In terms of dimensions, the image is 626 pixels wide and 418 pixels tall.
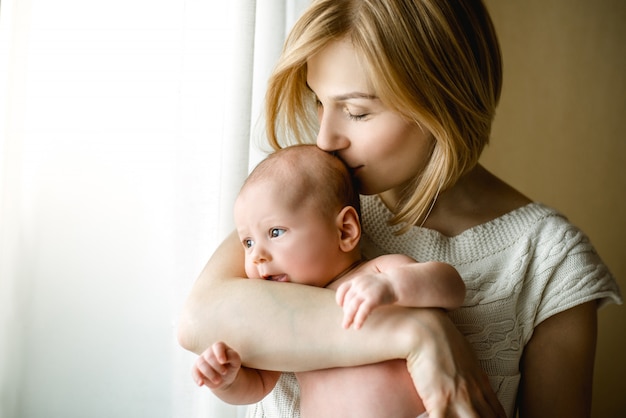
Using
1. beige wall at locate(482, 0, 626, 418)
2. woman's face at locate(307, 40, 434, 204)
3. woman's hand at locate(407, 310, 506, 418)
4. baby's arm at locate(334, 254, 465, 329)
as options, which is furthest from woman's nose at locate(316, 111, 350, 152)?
beige wall at locate(482, 0, 626, 418)

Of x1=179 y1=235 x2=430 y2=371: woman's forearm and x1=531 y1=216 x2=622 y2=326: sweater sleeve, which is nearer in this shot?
x1=179 y1=235 x2=430 y2=371: woman's forearm

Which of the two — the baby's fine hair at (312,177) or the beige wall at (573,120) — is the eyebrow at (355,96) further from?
the beige wall at (573,120)

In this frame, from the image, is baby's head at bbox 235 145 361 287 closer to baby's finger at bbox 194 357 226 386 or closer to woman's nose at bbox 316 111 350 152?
woman's nose at bbox 316 111 350 152

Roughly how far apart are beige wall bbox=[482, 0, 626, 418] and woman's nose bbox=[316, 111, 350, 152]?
54.1 inches

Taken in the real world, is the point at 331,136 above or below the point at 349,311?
above

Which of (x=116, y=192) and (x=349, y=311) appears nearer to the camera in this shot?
(x=349, y=311)

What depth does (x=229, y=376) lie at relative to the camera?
1.12 meters

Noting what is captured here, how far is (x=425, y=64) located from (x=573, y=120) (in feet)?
4.96

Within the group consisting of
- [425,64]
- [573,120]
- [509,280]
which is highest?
[425,64]

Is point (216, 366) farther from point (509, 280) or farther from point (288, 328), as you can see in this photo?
point (509, 280)

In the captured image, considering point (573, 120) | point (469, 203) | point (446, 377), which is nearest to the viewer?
point (446, 377)

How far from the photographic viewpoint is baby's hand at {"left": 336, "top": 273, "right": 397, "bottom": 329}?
1033 millimetres

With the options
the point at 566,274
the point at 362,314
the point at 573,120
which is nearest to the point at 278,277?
the point at 362,314

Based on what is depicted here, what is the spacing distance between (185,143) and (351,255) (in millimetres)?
470
